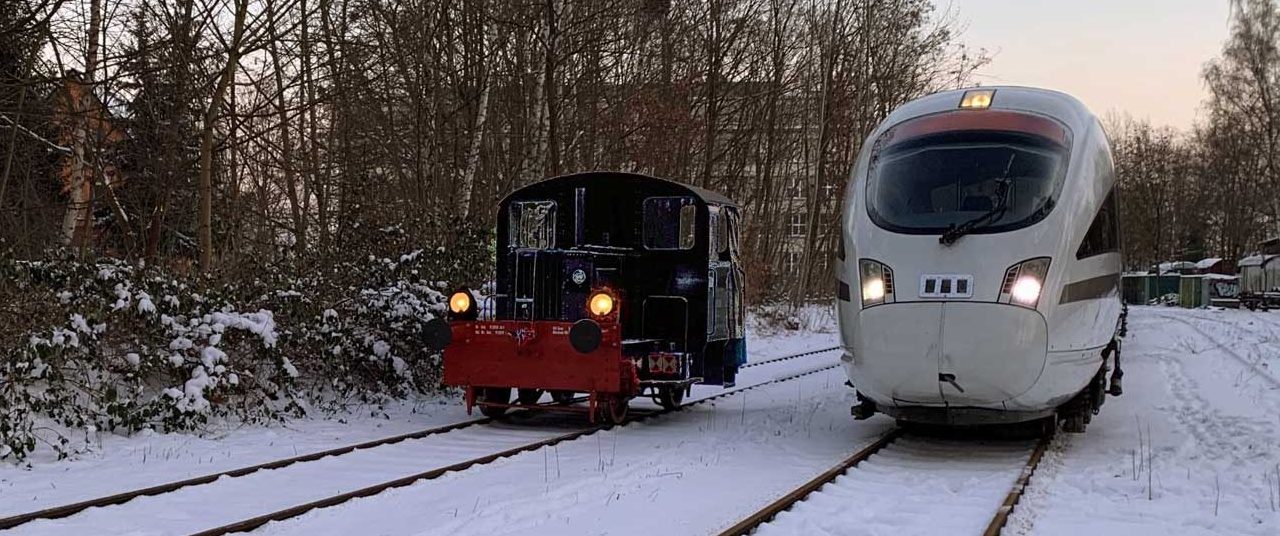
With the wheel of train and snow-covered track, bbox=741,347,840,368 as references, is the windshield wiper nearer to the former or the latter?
the wheel of train

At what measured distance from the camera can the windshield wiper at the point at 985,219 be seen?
807 cm

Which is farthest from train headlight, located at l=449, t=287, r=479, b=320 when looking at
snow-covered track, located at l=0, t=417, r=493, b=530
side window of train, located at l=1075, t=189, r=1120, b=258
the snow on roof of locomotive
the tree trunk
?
the snow on roof of locomotive

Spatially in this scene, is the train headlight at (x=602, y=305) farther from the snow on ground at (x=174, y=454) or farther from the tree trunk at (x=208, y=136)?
the tree trunk at (x=208, y=136)

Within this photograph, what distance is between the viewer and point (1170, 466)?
26.4 ft

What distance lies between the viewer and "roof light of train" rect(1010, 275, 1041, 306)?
7.81 metres

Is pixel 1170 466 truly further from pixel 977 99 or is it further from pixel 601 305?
pixel 601 305

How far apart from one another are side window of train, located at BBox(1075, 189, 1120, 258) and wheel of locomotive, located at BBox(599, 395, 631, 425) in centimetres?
450

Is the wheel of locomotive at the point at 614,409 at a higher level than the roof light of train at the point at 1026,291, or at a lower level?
lower

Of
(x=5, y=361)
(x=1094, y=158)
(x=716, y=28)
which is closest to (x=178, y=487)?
(x=5, y=361)

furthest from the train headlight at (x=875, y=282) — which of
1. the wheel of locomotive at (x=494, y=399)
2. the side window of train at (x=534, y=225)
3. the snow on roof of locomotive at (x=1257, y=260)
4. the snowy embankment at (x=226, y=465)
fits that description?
the snow on roof of locomotive at (x=1257, y=260)

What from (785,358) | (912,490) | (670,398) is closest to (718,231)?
(670,398)

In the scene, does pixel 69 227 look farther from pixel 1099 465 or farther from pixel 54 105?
pixel 1099 465

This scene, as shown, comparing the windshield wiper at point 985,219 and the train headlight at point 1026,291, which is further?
the windshield wiper at point 985,219

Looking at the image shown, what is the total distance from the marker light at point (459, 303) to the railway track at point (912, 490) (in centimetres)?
410
